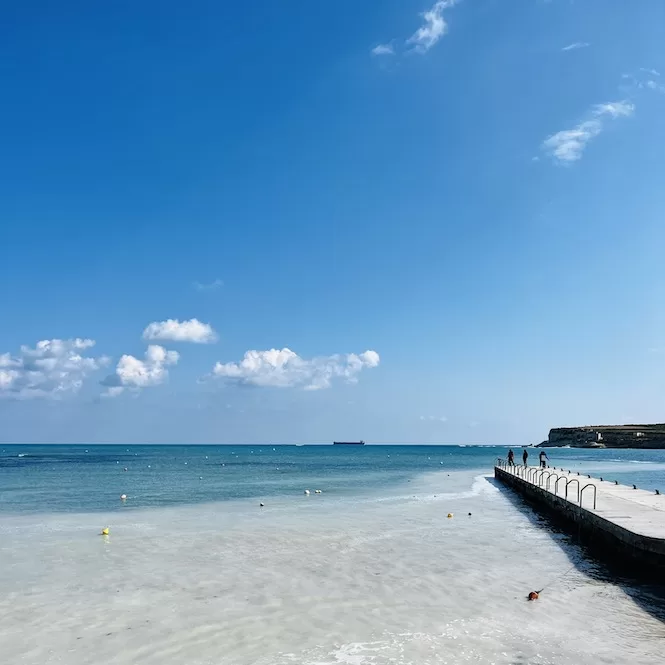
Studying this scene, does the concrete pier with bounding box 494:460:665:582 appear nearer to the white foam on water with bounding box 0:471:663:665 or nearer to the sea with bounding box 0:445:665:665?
the sea with bounding box 0:445:665:665

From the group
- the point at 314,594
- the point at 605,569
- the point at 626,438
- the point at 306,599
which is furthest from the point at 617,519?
the point at 626,438

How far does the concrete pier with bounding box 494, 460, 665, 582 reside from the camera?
15477 millimetres

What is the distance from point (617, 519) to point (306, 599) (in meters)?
11.0

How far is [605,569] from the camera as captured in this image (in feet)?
53.7

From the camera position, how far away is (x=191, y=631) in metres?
11.4

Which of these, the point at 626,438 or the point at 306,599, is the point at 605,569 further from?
the point at 626,438

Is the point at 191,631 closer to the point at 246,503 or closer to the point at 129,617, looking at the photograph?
the point at 129,617

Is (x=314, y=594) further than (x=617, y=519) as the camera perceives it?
No

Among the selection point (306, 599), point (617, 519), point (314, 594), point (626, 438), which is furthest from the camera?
point (626, 438)

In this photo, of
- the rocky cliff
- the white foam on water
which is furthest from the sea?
the rocky cliff

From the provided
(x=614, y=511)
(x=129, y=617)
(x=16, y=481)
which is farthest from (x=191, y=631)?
(x=16, y=481)

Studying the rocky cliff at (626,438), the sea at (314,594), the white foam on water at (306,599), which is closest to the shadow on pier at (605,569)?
the sea at (314,594)

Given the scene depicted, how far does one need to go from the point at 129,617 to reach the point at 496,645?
24.3 feet

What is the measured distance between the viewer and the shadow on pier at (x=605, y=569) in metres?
13.5
